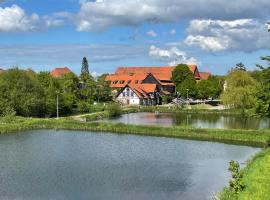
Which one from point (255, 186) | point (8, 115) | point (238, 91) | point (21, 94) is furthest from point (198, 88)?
point (255, 186)

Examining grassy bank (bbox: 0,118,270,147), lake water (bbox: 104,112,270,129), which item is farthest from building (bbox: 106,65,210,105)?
grassy bank (bbox: 0,118,270,147)

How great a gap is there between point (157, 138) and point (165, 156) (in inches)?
349

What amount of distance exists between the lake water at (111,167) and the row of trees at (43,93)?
1517 centimetres

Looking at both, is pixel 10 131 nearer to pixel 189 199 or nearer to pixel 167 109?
pixel 189 199

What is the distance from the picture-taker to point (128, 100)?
81.4 meters

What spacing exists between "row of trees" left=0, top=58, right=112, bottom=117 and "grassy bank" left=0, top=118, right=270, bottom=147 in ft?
23.3

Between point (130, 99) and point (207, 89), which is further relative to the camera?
point (207, 89)

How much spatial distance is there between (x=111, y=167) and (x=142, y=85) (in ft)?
199

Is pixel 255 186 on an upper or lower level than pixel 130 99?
lower

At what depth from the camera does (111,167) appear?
2594 cm

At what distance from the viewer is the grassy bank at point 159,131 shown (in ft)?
121

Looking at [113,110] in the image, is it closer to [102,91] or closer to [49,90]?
[49,90]

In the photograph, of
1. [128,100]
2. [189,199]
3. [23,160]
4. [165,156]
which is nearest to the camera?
[189,199]

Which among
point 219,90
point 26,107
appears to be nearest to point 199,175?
point 26,107
